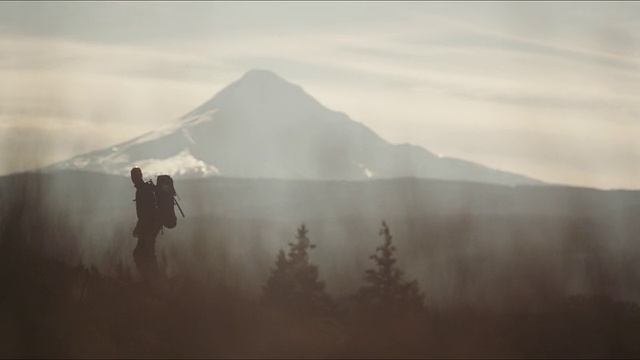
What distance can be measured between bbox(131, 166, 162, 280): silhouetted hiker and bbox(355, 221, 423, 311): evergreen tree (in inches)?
142

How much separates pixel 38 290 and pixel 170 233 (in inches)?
178

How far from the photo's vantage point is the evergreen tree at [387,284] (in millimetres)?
23375

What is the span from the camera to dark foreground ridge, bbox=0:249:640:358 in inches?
774

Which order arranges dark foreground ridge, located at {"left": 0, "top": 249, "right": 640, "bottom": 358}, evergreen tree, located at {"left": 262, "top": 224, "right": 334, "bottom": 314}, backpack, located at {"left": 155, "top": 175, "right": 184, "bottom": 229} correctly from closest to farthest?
dark foreground ridge, located at {"left": 0, "top": 249, "right": 640, "bottom": 358}, backpack, located at {"left": 155, "top": 175, "right": 184, "bottom": 229}, evergreen tree, located at {"left": 262, "top": 224, "right": 334, "bottom": 314}

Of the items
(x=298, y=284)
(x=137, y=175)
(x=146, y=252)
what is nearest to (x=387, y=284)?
(x=298, y=284)

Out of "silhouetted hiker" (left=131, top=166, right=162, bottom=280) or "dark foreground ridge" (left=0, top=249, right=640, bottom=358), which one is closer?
"dark foreground ridge" (left=0, top=249, right=640, bottom=358)

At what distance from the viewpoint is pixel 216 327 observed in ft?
67.2

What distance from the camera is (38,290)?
69.5 feet

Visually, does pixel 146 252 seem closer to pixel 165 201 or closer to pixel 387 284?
pixel 165 201

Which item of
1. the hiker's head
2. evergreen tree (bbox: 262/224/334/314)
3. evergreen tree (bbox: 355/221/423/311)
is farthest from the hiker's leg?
evergreen tree (bbox: 355/221/423/311)

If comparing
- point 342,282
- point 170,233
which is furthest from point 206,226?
point 342,282

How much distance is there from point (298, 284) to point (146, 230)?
2.93 meters

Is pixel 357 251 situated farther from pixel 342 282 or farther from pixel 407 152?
pixel 407 152

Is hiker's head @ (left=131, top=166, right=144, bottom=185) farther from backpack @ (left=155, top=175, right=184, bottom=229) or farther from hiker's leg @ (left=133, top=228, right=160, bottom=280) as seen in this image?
hiker's leg @ (left=133, top=228, right=160, bottom=280)
